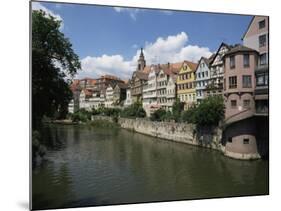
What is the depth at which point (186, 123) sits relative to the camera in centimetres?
559

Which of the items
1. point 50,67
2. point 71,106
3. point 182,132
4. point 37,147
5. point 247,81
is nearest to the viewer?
point 37,147

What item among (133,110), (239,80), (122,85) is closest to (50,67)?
(122,85)

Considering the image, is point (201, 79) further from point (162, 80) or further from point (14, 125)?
point (14, 125)

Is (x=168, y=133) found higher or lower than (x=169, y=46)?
lower

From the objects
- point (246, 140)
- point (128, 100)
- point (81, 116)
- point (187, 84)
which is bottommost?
point (246, 140)

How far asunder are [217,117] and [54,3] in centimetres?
286

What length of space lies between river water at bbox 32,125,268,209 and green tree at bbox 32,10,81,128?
0.96 ft

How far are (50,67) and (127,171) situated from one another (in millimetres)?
1697

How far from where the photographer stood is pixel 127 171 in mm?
4910

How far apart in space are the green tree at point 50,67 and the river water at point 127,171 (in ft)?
0.96

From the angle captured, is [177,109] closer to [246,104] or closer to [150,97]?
[150,97]

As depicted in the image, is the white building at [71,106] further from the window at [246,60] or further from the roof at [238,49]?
the window at [246,60]

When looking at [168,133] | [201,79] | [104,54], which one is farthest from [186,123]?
[104,54]

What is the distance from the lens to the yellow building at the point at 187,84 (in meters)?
5.15
